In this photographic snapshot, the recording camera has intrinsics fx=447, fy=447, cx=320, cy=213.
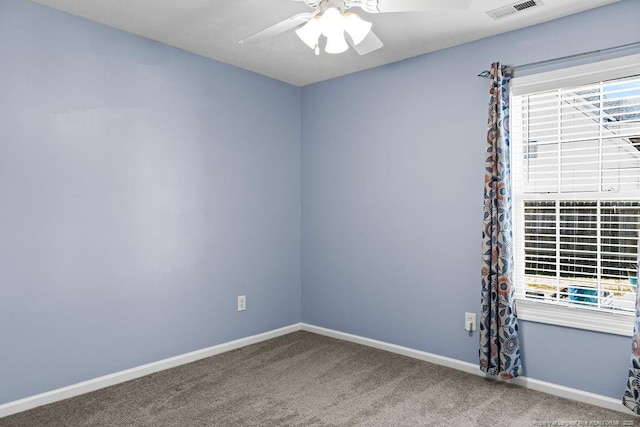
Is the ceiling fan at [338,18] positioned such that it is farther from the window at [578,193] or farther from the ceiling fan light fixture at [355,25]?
the window at [578,193]

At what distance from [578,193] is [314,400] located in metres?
2.15

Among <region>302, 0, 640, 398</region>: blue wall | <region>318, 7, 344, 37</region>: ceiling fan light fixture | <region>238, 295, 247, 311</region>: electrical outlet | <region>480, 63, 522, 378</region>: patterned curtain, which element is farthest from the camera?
<region>238, 295, 247, 311</region>: electrical outlet

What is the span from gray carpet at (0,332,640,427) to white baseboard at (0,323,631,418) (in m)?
0.05

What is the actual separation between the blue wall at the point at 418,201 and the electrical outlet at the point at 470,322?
5cm

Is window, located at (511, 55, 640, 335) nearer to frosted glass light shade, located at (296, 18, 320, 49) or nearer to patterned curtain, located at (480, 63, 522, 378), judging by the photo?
patterned curtain, located at (480, 63, 522, 378)

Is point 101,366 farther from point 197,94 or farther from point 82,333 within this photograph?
point 197,94

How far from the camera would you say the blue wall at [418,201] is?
287 centimetres

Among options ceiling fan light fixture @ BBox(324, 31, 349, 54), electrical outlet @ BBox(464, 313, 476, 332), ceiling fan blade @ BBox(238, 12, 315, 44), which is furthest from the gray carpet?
ceiling fan blade @ BBox(238, 12, 315, 44)

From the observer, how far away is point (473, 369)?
3.28 m

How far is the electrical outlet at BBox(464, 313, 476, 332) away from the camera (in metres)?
3.30

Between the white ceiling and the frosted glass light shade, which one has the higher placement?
the white ceiling

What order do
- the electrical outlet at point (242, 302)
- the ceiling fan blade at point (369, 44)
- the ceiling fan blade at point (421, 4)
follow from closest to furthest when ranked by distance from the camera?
the ceiling fan blade at point (421, 4) → the ceiling fan blade at point (369, 44) → the electrical outlet at point (242, 302)

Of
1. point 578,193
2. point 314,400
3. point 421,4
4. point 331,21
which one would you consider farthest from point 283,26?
point 314,400

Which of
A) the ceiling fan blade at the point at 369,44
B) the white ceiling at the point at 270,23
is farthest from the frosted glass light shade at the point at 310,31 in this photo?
the white ceiling at the point at 270,23
